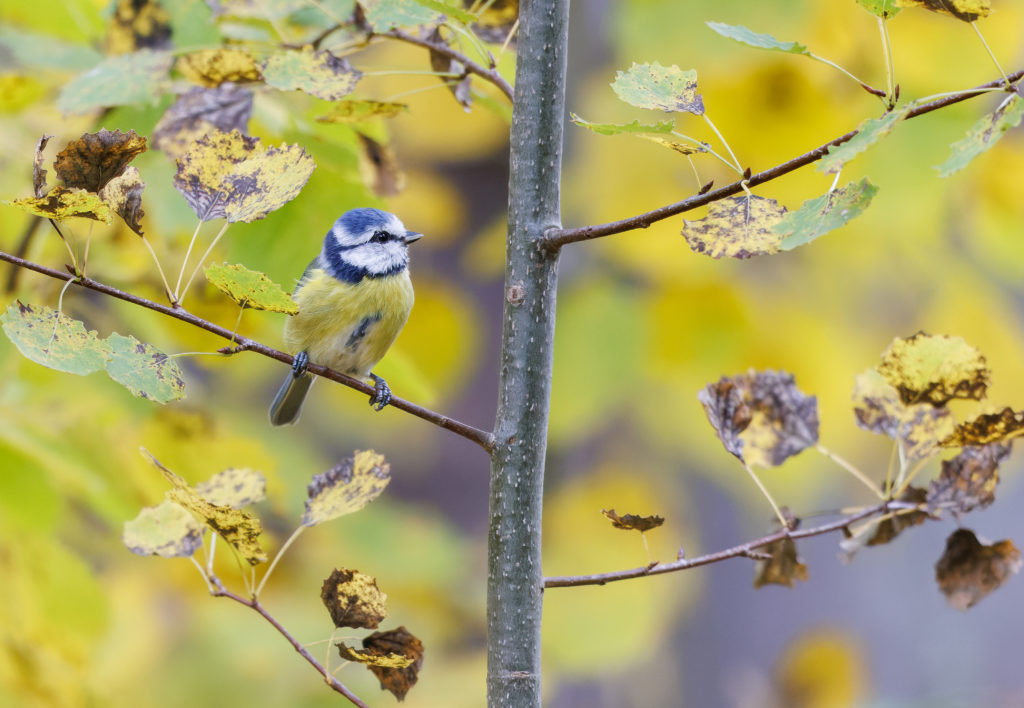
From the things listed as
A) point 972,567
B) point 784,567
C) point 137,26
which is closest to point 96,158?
point 137,26

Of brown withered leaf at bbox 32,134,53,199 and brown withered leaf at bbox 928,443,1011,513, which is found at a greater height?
brown withered leaf at bbox 32,134,53,199

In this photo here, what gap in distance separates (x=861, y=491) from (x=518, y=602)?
3.18 m

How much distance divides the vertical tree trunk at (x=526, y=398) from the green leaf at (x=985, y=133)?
27 centimetres

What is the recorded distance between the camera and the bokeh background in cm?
121

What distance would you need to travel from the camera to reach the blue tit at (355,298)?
4.17 feet

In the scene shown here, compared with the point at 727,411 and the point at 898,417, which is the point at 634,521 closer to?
the point at 727,411

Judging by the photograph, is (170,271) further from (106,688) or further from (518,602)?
(106,688)

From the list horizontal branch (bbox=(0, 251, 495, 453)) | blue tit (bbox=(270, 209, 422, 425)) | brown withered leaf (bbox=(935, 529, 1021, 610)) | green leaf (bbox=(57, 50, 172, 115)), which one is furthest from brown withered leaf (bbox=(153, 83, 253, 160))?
brown withered leaf (bbox=(935, 529, 1021, 610))

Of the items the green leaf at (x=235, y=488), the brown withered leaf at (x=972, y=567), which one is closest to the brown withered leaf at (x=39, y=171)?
the green leaf at (x=235, y=488)

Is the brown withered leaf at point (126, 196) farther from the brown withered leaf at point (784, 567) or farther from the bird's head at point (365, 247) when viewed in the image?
the bird's head at point (365, 247)

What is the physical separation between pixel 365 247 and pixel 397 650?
804 mm

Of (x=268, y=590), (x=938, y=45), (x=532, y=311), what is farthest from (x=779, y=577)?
(x=268, y=590)

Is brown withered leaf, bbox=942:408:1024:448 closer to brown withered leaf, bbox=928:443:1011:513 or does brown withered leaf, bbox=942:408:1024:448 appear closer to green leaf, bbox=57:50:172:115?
brown withered leaf, bbox=928:443:1011:513

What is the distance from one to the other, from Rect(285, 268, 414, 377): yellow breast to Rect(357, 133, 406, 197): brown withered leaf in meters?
0.30
